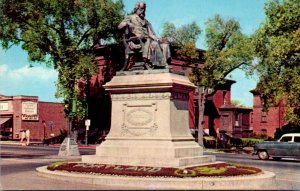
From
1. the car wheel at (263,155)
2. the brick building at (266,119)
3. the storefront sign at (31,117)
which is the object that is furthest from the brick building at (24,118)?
the car wheel at (263,155)

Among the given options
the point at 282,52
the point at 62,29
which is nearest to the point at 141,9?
the point at 282,52

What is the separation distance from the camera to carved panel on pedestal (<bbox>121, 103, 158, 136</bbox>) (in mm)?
16859

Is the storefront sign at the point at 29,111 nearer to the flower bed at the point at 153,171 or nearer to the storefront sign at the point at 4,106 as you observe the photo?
the storefront sign at the point at 4,106

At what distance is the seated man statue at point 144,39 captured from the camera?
1786 cm

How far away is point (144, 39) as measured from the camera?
18250 millimetres

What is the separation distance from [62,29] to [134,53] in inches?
1067

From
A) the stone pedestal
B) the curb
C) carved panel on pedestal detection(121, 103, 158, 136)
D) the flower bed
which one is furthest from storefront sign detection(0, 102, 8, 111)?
the curb

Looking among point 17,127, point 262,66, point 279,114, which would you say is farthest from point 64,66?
point 279,114

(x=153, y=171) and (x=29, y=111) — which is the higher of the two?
(x=29, y=111)

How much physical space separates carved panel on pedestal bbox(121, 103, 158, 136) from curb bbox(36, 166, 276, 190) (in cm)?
319

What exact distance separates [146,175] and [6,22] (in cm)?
3355

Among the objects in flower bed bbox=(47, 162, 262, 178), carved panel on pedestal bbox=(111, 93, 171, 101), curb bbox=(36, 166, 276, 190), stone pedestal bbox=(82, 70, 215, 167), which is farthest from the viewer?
carved panel on pedestal bbox=(111, 93, 171, 101)

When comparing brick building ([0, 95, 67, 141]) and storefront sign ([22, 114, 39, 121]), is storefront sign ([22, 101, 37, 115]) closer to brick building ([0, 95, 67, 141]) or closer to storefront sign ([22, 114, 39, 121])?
brick building ([0, 95, 67, 141])

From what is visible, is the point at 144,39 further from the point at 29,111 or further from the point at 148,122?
the point at 29,111
